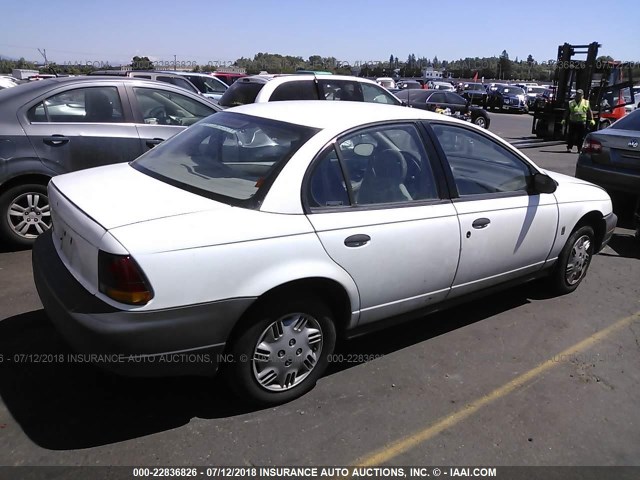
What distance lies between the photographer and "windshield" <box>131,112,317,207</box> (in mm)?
2965

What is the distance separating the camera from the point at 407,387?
331 centimetres

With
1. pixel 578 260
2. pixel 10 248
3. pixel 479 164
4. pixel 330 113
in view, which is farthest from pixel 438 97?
pixel 330 113

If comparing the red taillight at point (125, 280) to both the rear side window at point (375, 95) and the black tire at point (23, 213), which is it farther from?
the rear side window at point (375, 95)

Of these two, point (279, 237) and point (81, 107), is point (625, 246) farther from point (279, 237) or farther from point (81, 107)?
point (81, 107)

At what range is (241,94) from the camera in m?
8.98

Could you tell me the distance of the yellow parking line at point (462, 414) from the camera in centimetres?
270

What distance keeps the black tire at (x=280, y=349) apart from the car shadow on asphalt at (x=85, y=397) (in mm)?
195

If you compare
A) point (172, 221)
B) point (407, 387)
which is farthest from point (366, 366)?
point (172, 221)

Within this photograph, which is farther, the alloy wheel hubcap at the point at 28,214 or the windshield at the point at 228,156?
the alloy wheel hubcap at the point at 28,214

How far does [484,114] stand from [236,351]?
1945cm

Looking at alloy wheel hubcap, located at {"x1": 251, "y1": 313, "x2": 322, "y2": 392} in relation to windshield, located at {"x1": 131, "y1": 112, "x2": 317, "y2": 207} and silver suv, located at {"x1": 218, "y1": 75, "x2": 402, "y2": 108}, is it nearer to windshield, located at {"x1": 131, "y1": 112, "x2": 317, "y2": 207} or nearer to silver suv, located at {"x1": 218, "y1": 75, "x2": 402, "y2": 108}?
windshield, located at {"x1": 131, "y1": 112, "x2": 317, "y2": 207}

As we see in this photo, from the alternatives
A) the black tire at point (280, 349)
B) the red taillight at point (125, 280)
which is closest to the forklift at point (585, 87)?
the black tire at point (280, 349)

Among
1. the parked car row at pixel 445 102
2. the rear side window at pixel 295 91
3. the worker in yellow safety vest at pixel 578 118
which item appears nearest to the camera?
the rear side window at pixel 295 91

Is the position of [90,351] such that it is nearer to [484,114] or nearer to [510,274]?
[510,274]
